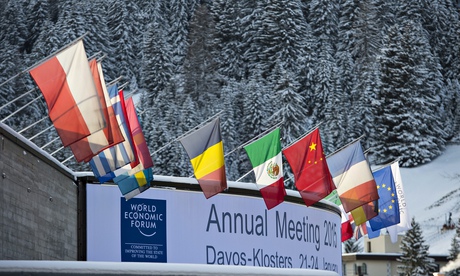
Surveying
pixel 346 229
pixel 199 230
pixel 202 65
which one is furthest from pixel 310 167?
pixel 202 65

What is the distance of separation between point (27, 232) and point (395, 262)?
186 feet

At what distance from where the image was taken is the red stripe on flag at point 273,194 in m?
26.1

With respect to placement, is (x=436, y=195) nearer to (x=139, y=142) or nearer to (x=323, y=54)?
(x=323, y=54)

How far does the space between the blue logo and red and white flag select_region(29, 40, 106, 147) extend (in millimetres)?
5845

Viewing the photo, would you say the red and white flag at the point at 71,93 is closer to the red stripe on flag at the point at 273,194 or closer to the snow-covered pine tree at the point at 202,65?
the red stripe on flag at the point at 273,194

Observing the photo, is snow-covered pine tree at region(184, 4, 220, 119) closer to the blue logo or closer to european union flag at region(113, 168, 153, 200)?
the blue logo

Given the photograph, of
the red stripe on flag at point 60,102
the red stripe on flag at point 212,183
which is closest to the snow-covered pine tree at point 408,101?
the red stripe on flag at point 212,183

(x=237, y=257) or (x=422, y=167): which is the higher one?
(x=422, y=167)

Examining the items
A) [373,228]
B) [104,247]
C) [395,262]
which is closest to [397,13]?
[395,262]

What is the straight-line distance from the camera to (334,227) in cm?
2962

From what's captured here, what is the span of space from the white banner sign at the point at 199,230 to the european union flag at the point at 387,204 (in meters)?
4.73

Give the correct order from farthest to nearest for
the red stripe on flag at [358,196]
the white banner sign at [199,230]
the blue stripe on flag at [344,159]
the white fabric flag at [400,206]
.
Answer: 1. the white fabric flag at [400,206]
2. the blue stripe on flag at [344,159]
3. the red stripe on flag at [358,196]
4. the white banner sign at [199,230]

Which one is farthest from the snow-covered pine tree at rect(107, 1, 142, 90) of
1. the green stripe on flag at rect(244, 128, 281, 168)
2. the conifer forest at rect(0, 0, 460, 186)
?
the green stripe on flag at rect(244, 128, 281, 168)

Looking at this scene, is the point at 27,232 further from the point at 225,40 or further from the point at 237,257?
the point at 225,40
